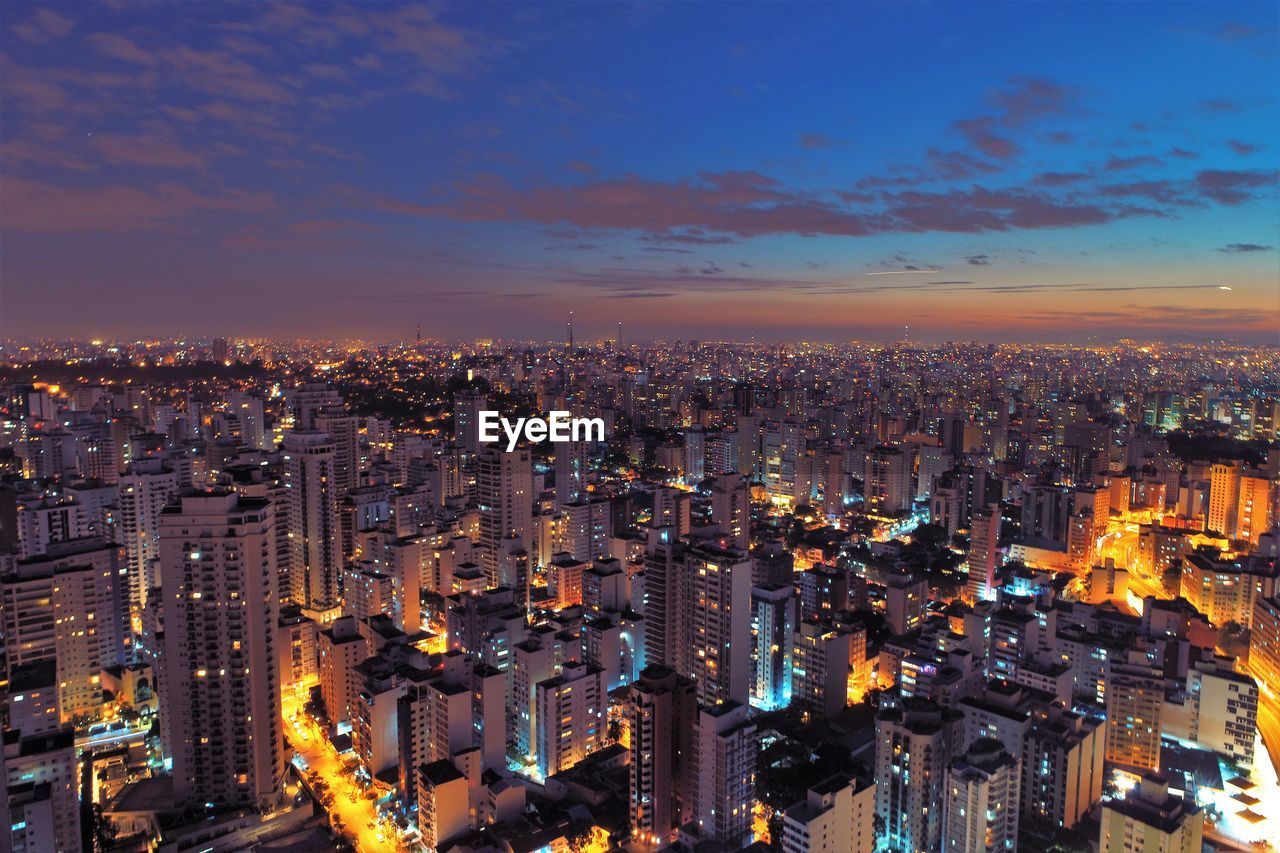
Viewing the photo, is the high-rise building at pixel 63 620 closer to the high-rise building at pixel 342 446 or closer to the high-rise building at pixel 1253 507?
the high-rise building at pixel 342 446

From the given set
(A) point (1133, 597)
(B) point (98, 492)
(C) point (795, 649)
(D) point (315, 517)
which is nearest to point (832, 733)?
(C) point (795, 649)

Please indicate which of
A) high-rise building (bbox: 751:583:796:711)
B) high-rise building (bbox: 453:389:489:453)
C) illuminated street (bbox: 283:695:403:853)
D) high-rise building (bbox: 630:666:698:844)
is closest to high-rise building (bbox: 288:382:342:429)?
high-rise building (bbox: 453:389:489:453)

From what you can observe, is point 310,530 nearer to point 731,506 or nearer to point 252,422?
point 731,506

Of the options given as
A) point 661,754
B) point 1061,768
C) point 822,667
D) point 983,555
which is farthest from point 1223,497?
point 661,754

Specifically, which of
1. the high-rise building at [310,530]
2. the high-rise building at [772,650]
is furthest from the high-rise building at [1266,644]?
the high-rise building at [310,530]

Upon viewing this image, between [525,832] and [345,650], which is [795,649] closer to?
[525,832]

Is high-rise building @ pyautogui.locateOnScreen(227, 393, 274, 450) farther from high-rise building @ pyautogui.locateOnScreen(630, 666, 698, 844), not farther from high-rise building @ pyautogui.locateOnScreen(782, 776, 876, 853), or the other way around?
high-rise building @ pyautogui.locateOnScreen(782, 776, 876, 853)

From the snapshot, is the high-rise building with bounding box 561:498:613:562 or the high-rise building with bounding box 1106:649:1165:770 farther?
the high-rise building with bounding box 561:498:613:562
